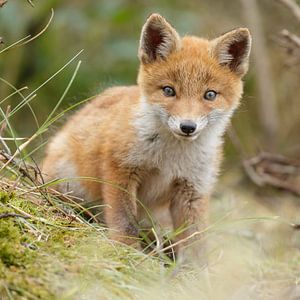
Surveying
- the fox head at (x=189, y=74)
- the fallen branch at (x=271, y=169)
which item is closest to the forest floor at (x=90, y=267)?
the fox head at (x=189, y=74)

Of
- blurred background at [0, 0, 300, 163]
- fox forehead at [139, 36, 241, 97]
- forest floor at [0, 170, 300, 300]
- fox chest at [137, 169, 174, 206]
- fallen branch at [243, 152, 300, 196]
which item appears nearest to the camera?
forest floor at [0, 170, 300, 300]

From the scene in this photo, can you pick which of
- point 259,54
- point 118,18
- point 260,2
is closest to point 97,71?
point 118,18

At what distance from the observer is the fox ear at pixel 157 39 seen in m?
5.52

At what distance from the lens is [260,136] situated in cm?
1222

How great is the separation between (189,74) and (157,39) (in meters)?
0.44

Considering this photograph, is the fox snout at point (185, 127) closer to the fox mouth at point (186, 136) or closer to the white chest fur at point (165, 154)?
the fox mouth at point (186, 136)

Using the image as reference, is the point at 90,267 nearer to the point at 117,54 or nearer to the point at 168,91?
the point at 168,91

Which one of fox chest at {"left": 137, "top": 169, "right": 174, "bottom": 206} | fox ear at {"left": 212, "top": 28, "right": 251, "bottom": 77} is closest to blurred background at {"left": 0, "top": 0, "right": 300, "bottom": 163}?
fox ear at {"left": 212, "top": 28, "right": 251, "bottom": 77}

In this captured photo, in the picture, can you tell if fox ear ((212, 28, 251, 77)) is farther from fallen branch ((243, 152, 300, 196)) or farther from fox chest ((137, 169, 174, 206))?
fallen branch ((243, 152, 300, 196))

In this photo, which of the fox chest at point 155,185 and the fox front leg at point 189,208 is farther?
the fox front leg at point 189,208

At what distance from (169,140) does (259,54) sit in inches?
253

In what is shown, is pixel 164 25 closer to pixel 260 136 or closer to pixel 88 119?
pixel 88 119

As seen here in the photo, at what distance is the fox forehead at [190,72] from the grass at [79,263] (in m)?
1.03

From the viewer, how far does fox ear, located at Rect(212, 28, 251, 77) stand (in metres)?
5.57
